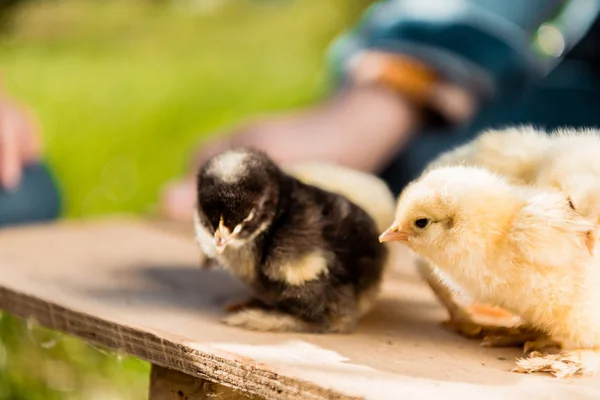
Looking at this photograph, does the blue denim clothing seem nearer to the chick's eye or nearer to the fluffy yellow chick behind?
the fluffy yellow chick behind

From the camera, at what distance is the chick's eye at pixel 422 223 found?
962 millimetres

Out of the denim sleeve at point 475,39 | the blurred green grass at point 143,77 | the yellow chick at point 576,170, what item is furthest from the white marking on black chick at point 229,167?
the blurred green grass at point 143,77

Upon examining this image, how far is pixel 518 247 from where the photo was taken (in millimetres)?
928

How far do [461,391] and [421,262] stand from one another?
0.94 ft

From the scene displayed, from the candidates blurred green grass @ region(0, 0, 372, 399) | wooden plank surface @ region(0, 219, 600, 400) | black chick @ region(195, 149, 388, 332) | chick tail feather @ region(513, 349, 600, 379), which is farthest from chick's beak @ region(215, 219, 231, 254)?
blurred green grass @ region(0, 0, 372, 399)

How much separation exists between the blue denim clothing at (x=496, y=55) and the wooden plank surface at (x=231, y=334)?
2.06 ft

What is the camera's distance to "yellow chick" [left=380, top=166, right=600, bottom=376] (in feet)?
3.01

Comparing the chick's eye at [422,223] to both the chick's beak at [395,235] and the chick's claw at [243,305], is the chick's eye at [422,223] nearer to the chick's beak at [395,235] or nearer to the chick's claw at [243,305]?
the chick's beak at [395,235]

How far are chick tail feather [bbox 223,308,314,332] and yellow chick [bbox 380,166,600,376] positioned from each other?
0.18 metres

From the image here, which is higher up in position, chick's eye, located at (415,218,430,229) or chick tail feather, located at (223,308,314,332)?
chick's eye, located at (415,218,430,229)

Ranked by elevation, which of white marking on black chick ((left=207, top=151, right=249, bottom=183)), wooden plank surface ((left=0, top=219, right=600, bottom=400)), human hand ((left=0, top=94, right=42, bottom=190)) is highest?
human hand ((left=0, top=94, right=42, bottom=190))

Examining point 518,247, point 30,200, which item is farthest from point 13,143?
→ point 518,247

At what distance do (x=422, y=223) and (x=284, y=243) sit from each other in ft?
0.60

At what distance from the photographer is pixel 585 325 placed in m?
0.95
